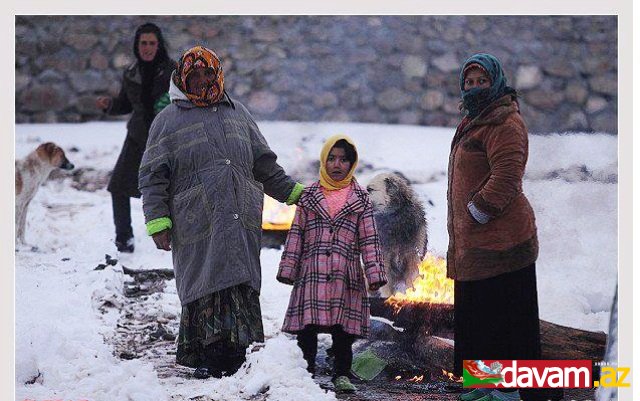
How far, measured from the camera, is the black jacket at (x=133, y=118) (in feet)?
17.7

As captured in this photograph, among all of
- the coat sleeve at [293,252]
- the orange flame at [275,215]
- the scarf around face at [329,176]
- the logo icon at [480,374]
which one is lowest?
the logo icon at [480,374]

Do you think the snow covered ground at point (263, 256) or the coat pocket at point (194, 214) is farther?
the snow covered ground at point (263, 256)

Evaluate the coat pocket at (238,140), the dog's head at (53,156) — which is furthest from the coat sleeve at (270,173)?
the dog's head at (53,156)

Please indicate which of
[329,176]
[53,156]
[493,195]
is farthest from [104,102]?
[493,195]

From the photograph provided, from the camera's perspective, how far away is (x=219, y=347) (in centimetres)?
462

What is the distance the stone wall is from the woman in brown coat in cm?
84

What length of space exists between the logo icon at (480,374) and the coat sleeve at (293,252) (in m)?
0.91

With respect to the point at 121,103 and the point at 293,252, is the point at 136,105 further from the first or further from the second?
the point at 293,252

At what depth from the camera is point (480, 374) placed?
471cm

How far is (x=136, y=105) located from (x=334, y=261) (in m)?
1.53

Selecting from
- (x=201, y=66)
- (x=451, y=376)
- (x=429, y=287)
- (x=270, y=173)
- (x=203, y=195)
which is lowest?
(x=451, y=376)

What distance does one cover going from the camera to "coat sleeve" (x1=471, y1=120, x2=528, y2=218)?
4.52 meters

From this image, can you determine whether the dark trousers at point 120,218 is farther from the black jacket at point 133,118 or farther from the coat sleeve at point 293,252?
the coat sleeve at point 293,252

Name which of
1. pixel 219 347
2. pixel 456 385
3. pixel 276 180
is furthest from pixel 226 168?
pixel 456 385
